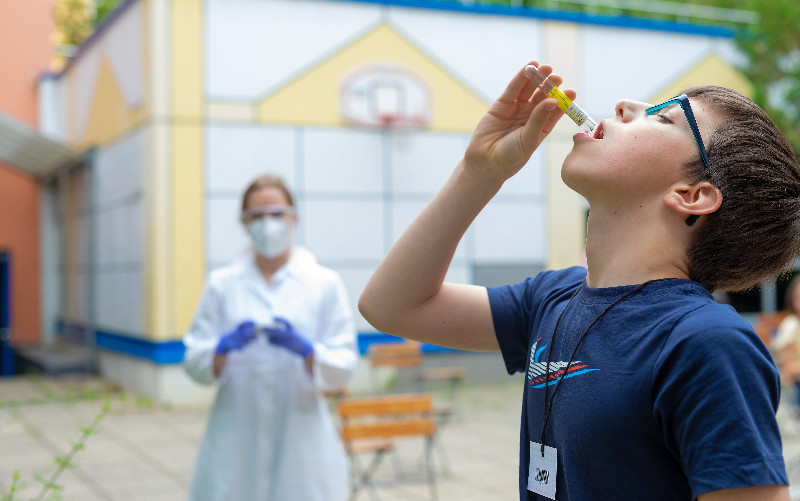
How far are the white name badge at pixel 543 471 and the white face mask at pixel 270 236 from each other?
277 cm

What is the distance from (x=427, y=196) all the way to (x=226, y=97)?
10.3ft

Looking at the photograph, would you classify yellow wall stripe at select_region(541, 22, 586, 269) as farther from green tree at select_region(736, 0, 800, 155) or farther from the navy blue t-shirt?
the navy blue t-shirt

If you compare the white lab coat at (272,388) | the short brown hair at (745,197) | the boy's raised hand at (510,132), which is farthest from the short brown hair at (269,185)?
the short brown hair at (745,197)

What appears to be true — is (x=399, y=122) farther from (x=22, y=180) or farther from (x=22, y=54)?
(x=22, y=54)

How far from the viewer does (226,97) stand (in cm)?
1169

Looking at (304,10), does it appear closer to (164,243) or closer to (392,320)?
(164,243)

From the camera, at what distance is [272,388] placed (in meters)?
3.84

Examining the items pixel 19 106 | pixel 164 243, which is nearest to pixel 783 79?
pixel 164 243

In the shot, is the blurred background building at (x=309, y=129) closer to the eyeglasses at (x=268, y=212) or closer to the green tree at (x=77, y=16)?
the eyeglasses at (x=268, y=212)

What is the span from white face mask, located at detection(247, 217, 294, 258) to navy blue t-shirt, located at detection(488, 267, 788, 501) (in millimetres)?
2737

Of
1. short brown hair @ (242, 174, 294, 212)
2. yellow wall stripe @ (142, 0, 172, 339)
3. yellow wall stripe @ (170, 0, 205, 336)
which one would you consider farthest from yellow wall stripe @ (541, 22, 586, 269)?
short brown hair @ (242, 174, 294, 212)

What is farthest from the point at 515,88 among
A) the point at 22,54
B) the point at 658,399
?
the point at 22,54

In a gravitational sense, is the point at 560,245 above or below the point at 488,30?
below

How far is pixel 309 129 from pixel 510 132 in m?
10.6
